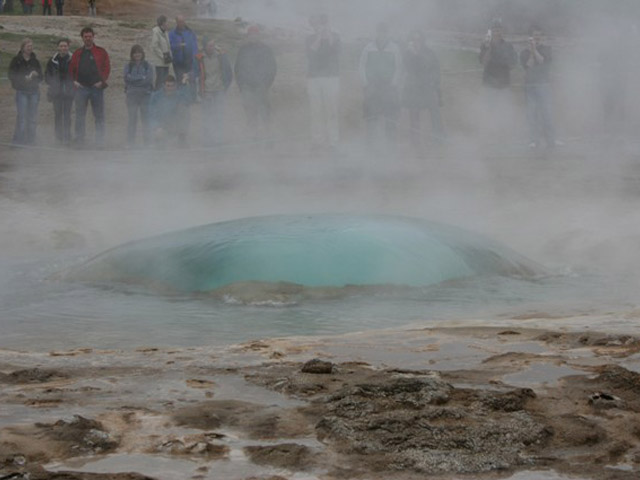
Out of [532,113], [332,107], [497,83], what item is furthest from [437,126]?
[332,107]

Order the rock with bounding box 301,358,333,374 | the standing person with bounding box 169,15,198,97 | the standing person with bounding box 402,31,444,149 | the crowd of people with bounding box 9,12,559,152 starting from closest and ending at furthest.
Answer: the rock with bounding box 301,358,333,374, the crowd of people with bounding box 9,12,559,152, the standing person with bounding box 402,31,444,149, the standing person with bounding box 169,15,198,97

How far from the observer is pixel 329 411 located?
3.69 meters

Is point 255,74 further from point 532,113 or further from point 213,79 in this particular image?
point 532,113

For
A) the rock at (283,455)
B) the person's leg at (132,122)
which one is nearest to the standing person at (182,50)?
the person's leg at (132,122)

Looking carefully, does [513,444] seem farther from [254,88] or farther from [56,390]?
[254,88]

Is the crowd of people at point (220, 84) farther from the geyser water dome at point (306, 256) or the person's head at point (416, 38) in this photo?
the geyser water dome at point (306, 256)

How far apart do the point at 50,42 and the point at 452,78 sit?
7218 millimetres

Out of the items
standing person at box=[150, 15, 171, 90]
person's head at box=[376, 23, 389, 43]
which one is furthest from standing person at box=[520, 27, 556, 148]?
standing person at box=[150, 15, 171, 90]

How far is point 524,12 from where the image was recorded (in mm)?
11953

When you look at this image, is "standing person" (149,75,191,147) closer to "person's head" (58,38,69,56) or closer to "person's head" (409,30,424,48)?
"person's head" (58,38,69,56)

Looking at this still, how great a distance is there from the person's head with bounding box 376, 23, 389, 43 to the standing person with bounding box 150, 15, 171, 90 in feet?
8.84

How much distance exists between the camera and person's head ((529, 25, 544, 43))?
13.5 m

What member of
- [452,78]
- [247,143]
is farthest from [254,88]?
[452,78]

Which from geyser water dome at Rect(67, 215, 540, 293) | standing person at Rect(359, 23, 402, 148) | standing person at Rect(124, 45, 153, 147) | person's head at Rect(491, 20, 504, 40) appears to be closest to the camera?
geyser water dome at Rect(67, 215, 540, 293)
